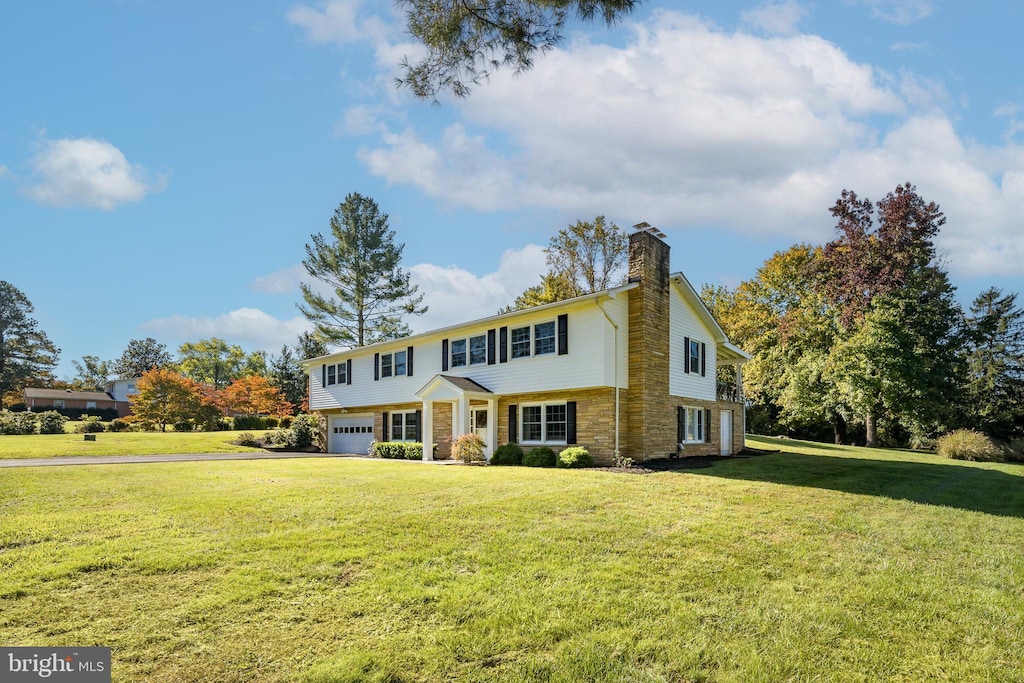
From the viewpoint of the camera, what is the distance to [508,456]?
691 inches

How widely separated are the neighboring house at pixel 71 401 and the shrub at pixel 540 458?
57.2m

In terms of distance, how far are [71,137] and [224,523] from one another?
13.2m

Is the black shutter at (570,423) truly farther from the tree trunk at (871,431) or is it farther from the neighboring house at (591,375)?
the tree trunk at (871,431)

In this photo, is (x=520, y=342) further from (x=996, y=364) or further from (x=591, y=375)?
(x=996, y=364)

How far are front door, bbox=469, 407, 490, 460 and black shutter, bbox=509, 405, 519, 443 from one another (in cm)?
112

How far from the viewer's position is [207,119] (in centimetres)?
1309

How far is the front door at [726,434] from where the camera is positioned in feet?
72.1

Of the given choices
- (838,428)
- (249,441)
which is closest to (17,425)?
(249,441)

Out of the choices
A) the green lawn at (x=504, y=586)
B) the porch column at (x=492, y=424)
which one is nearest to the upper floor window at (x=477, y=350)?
the porch column at (x=492, y=424)

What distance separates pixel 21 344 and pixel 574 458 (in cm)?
6785

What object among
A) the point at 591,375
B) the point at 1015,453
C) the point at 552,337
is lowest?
the point at 1015,453

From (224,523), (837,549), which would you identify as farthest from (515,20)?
(837,549)

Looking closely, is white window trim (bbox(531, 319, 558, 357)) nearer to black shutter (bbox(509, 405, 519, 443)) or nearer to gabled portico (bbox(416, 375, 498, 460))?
black shutter (bbox(509, 405, 519, 443))

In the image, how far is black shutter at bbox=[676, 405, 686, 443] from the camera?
19112 millimetres
